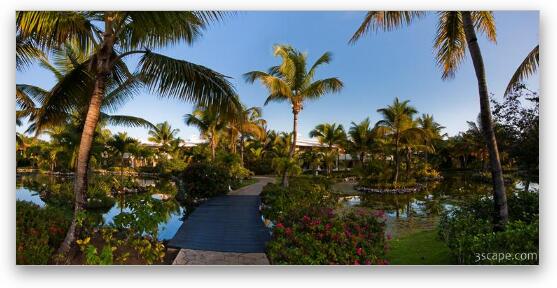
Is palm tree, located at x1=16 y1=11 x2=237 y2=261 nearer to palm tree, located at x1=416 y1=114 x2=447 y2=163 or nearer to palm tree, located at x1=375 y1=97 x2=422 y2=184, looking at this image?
palm tree, located at x1=416 y1=114 x2=447 y2=163

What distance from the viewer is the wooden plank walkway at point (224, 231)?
16.4ft

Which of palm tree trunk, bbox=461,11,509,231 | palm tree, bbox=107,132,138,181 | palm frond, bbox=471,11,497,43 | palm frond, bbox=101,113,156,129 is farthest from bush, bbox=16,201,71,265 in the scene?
palm tree, bbox=107,132,138,181

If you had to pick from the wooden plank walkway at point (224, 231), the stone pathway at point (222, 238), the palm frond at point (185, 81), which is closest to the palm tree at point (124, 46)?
the palm frond at point (185, 81)

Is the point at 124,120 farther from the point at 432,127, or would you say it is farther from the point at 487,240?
the point at 432,127

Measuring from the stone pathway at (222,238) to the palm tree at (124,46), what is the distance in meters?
1.62

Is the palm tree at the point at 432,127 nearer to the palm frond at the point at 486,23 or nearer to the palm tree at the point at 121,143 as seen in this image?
the palm frond at the point at 486,23

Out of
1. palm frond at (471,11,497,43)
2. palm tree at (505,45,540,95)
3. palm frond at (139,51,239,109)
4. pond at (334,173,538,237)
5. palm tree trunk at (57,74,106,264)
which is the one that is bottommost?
pond at (334,173,538,237)

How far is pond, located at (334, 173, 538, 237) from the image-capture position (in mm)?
6926

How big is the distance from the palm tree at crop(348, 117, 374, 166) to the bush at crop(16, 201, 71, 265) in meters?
18.1

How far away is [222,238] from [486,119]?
14.6 feet

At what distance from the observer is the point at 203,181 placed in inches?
440

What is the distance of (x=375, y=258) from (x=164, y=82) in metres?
3.50

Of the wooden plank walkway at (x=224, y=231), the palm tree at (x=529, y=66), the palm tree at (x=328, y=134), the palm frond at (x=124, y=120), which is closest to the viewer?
the palm tree at (x=529, y=66)

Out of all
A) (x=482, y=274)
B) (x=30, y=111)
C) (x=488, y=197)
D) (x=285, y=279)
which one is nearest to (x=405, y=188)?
(x=488, y=197)
